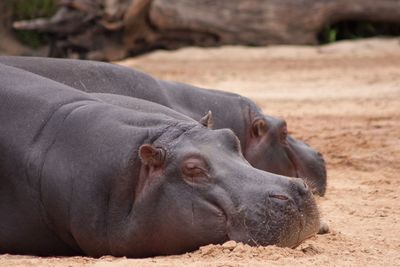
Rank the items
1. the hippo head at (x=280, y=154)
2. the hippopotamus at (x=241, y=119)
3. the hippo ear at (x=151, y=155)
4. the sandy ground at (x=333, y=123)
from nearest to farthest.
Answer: the sandy ground at (x=333, y=123), the hippo ear at (x=151, y=155), the hippopotamus at (x=241, y=119), the hippo head at (x=280, y=154)

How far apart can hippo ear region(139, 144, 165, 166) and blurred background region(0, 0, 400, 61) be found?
936cm

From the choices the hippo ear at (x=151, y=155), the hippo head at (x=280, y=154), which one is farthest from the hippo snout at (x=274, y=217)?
the hippo head at (x=280, y=154)

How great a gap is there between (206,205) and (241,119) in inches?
96.3

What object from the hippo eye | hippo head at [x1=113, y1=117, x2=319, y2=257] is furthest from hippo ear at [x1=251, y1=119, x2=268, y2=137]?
the hippo eye

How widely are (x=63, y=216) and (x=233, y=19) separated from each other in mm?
9971

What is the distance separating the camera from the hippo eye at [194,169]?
15.2 feet

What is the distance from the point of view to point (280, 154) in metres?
6.92

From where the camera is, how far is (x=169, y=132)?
4.84m

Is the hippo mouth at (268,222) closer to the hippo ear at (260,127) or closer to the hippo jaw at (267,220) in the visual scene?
the hippo jaw at (267,220)

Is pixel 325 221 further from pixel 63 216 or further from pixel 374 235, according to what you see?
pixel 63 216

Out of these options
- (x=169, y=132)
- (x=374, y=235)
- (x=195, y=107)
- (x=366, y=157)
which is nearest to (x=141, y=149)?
(x=169, y=132)

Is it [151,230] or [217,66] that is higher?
[151,230]

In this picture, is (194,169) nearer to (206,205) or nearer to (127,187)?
(206,205)

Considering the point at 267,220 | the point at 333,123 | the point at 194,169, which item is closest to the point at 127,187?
the point at 194,169
